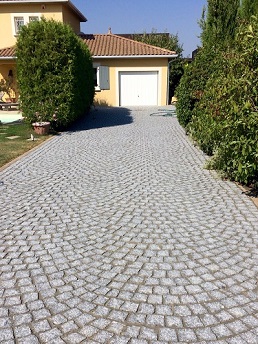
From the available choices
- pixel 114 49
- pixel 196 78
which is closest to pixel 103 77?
pixel 114 49

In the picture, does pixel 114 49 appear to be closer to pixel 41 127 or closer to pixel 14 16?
pixel 14 16

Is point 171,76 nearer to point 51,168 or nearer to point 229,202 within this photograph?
point 51,168

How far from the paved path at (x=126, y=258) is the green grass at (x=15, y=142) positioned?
1.59 m

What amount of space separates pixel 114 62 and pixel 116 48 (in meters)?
1.39

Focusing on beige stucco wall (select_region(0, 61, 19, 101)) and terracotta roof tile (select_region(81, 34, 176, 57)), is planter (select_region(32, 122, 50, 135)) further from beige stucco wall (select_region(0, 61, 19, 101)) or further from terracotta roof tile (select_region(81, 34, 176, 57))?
terracotta roof tile (select_region(81, 34, 176, 57))

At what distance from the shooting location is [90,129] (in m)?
12.4

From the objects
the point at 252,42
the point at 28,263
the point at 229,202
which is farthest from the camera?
the point at 229,202

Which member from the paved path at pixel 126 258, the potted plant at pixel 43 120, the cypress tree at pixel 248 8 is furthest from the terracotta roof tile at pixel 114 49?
the paved path at pixel 126 258

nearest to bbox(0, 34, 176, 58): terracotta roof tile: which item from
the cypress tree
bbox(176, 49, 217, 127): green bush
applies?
bbox(176, 49, 217, 127): green bush

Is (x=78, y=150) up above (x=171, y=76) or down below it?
below

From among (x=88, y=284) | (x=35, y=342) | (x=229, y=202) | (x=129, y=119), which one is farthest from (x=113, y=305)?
(x=129, y=119)

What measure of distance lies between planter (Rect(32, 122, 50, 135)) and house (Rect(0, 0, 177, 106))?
8.61m

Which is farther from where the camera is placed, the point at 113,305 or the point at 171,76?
the point at 171,76

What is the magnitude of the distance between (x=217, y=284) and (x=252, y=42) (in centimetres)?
353
